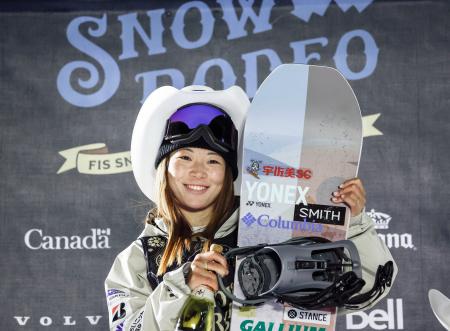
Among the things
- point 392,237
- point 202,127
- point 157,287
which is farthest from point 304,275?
point 392,237

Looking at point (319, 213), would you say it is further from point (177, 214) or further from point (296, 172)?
point (177, 214)

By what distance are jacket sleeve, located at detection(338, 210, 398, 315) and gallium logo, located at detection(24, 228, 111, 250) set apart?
1.40 m

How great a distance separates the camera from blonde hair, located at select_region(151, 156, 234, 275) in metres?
2.57

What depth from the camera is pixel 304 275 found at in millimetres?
2391

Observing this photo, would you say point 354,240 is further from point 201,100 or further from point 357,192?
point 201,100

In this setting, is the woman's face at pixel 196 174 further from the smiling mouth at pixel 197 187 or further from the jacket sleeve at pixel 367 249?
the jacket sleeve at pixel 367 249

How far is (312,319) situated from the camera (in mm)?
2545

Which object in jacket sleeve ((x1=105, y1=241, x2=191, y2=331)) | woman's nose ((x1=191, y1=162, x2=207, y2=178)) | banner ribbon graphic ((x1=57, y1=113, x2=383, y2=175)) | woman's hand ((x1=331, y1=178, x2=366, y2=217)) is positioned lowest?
jacket sleeve ((x1=105, y1=241, x2=191, y2=331))

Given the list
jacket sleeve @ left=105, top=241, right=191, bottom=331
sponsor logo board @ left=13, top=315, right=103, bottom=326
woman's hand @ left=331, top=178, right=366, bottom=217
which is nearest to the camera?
jacket sleeve @ left=105, top=241, right=191, bottom=331

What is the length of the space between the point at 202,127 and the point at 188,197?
206mm

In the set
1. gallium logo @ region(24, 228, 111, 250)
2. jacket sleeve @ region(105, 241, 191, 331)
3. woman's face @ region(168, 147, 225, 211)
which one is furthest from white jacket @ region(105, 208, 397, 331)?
gallium logo @ region(24, 228, 111, 250)

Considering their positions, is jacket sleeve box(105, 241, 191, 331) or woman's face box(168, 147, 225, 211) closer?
jacket sleeve box(105, 241, 191, 331)

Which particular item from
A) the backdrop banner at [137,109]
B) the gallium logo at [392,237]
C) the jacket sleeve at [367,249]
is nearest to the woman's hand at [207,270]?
the jacket sleeve at [367,249]

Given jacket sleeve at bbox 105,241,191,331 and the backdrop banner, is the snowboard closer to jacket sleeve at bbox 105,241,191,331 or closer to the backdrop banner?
jacket sleeve at bbox 105,241,191,331
